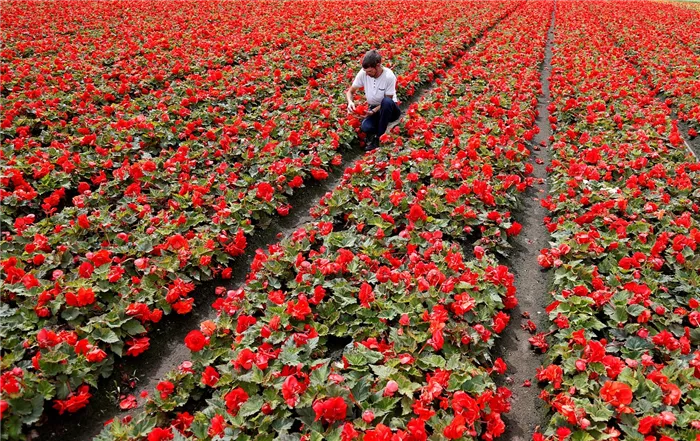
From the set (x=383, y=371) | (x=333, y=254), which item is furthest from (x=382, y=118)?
(x=383, y=371)

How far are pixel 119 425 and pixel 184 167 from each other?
3334 mm

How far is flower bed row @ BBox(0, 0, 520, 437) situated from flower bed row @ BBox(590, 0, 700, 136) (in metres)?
6.71

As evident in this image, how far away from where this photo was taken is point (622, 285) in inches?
147

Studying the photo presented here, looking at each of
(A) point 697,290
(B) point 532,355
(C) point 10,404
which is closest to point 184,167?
(C) point 10,404

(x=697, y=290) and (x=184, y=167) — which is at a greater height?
(x=184, y=167)

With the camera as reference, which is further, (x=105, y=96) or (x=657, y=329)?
(x=105, y=96)

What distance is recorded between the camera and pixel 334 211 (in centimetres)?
475

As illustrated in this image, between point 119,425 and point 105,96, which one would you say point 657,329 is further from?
point 105,96

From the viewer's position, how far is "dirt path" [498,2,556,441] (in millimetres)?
3035

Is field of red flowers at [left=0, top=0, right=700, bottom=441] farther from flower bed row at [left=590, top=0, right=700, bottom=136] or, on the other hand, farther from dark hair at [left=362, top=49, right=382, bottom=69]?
dark hair at [left=362, top=49, right=382, bottom=69]

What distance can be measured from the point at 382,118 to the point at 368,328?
165 inches

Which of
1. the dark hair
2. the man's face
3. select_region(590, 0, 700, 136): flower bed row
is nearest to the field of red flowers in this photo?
select_region(590, 0, 700, 136): flower bed row

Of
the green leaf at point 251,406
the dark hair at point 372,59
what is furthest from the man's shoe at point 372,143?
the green leaf at point 251,406

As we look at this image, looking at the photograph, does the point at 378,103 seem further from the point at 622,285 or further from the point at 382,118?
the point at 622,285
